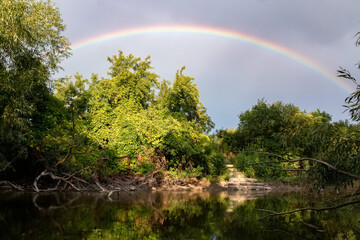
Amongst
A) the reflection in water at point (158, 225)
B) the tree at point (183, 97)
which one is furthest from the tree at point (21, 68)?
the tree at point (183, 97)

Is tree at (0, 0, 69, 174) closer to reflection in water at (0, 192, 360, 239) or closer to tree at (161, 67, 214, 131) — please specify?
reflection in water at (0, 192, 360, 239)

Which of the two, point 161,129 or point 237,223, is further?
point 161,129

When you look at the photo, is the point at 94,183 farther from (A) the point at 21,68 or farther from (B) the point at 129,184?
(A) the point at 21,68

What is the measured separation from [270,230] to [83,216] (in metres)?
4.35

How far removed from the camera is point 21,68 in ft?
38.0

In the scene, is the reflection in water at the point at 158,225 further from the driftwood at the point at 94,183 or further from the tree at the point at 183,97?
the tree at the point at 183,97

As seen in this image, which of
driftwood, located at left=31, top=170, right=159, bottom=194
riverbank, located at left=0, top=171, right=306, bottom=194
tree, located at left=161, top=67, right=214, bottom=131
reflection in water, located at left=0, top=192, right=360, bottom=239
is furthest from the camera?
tree, located at left=161, top=67, right=214, bottom=131

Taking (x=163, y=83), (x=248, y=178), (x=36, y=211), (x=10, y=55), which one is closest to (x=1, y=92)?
(x=10, y=55)

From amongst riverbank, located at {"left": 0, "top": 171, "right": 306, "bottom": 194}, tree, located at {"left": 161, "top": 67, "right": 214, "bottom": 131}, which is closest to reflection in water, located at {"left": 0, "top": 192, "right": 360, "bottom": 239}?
riverbank, located at {"left": 0, "top": 171, "right": 306, "bottom": 194}

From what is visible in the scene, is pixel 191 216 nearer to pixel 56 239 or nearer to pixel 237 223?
pixel 237 223

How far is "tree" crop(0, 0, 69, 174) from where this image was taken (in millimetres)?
10359

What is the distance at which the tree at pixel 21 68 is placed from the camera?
34.0 feet

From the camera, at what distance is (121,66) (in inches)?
881

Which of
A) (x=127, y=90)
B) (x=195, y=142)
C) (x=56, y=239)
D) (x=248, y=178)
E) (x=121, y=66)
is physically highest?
(x=121, y=66)
